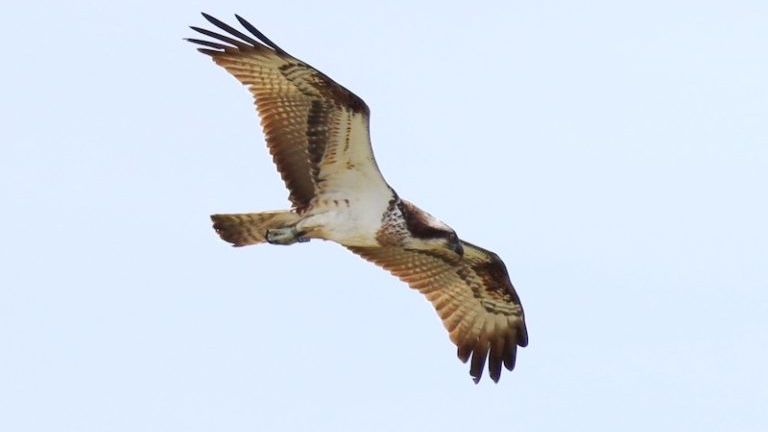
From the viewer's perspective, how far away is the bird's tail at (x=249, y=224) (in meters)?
15.7

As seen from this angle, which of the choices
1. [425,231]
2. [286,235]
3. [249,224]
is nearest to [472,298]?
[425,231]

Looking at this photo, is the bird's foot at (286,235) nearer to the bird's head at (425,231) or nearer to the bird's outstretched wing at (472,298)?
the bird's head at (425,231)

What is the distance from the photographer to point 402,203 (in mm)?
15609

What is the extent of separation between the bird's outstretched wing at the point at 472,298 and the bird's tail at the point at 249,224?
44.0 inches

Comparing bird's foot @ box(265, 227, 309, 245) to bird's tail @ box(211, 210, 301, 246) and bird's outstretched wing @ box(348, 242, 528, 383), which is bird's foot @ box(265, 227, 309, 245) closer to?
bird's tail @ box(211, 210, 301, 246)

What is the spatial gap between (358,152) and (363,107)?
50cm

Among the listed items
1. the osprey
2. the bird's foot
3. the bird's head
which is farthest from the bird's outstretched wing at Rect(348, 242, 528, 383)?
the bird's foot

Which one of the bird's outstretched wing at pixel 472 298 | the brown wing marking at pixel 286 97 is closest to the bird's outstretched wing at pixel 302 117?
the brown wing marking at pixel 286 97

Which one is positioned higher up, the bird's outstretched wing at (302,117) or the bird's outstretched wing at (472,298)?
the bird's outstretched wing at (302,117)

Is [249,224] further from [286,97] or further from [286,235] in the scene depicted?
[286,97]

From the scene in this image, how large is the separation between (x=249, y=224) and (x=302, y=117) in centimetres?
104

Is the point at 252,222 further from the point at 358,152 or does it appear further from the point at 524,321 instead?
the point at 524,321

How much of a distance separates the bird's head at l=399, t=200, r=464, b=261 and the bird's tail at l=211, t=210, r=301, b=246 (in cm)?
90

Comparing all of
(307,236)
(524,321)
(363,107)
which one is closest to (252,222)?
(307,236)
